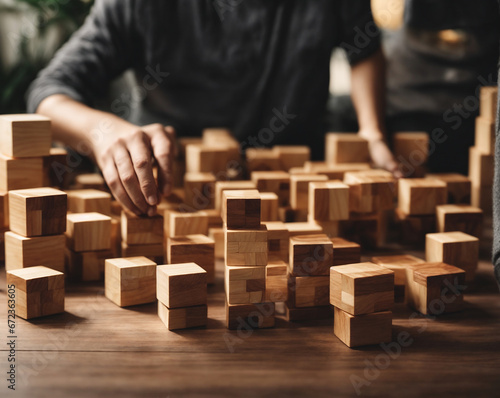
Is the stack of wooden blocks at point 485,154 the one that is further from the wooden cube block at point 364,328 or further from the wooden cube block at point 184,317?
the wooden cube block at point 184,317

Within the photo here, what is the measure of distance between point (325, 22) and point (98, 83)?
77cm

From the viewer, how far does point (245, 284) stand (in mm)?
961

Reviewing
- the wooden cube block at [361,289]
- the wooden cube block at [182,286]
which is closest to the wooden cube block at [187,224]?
the wooden cube block at [182,286]

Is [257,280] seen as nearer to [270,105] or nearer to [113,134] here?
[113,134]

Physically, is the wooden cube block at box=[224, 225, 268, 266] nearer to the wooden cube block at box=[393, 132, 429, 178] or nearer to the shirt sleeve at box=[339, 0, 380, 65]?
the wooden cube block at box=[393, 132, 429, 178]

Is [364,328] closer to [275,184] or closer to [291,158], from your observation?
[275,184]

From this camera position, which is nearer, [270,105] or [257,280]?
[257,280]

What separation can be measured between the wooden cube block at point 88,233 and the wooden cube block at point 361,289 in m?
0.48

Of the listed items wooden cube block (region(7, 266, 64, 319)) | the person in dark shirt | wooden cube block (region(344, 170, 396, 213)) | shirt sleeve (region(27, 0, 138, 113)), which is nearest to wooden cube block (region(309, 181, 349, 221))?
wooden cube block (region(344, 170, 396, 213))

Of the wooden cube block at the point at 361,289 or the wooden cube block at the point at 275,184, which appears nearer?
the wooden cube block at the point at 361,289

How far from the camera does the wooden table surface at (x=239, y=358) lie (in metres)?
0.77

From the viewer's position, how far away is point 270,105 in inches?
85.1

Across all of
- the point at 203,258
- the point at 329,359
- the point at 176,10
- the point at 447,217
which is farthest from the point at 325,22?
the point at 329,359

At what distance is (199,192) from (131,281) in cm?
40
